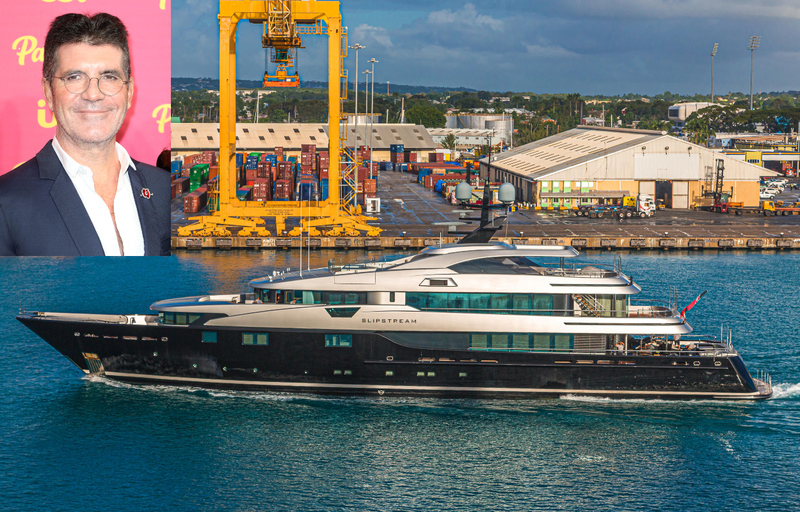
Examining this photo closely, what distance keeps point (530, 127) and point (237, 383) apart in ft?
533

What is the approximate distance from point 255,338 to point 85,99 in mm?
11808

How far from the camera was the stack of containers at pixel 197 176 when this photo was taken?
100188 mm

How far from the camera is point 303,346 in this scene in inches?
1357

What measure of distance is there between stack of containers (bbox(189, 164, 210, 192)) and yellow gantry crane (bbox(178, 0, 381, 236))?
26.1 meters

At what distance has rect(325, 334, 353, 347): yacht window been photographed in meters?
34.3

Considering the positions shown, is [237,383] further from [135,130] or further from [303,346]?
[135,130]

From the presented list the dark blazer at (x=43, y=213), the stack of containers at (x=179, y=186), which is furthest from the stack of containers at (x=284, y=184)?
the dark blazer at (x=43, y=213)

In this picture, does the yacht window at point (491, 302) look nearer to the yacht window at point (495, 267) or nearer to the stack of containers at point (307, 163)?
the yacht window at point (495, 267)

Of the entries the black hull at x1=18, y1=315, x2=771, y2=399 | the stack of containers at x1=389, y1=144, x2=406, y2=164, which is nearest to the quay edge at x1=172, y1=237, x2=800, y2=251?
the black hull at x1=18, y1=315, x2=771, y2=399

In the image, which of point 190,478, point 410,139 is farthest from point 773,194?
point 190,478

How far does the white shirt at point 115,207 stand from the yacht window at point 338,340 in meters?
9.23

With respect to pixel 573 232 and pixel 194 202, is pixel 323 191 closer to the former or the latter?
pixel 194 202

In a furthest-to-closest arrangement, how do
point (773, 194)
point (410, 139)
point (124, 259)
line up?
point (410, 139), point (773, 194), point (124, 259)

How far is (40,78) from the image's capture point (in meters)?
37.2
